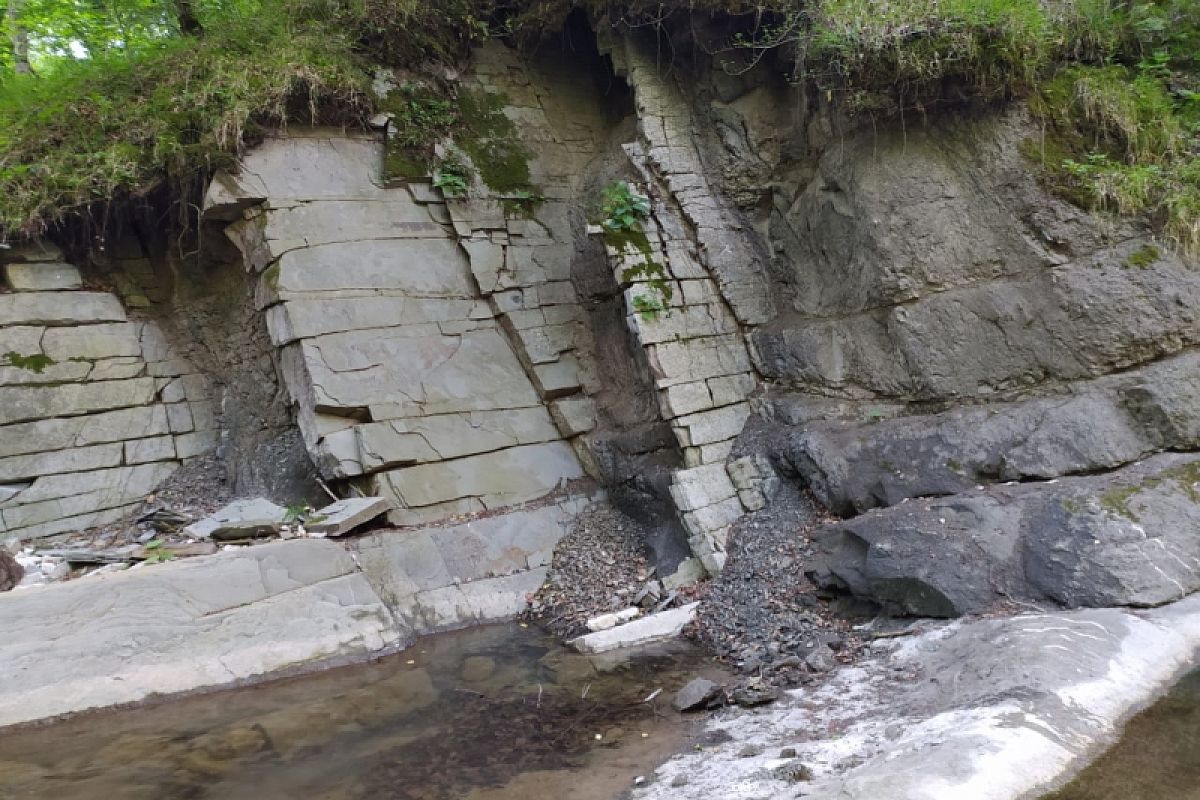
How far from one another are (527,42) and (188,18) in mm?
4043

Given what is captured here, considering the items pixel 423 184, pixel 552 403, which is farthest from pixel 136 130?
pixel 552 403

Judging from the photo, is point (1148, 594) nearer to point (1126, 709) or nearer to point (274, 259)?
point (1126, 709)

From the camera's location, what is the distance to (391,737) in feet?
14.6

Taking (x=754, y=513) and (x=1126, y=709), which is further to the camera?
(x=754, y=513)

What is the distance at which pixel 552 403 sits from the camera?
326 inches

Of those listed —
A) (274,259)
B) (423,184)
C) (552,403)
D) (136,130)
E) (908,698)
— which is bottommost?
(908,698)

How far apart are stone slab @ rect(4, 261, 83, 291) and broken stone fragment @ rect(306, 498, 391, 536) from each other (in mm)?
3986

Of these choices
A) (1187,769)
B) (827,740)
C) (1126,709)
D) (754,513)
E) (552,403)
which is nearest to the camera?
(1187,769)

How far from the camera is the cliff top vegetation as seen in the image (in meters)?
5.87

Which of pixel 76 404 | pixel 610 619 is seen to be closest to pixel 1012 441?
pixel 610 619

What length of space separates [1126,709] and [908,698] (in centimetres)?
97

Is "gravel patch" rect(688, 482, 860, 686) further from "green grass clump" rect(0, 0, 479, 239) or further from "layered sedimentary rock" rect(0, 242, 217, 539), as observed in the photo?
"layered sedimentary rock" rect(0, 242, 217, 539)

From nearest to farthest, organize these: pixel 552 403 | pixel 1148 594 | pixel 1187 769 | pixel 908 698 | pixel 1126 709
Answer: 1. pixel 1187 769
2. pixel 1126 709
3. pixel 908 698
4. pixel 1148 594
5. pixel 552 403

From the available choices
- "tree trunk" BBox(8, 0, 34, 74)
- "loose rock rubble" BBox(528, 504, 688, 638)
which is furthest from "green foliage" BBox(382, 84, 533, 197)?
"tree trunk" BBox(8, 0, 34, 74)
